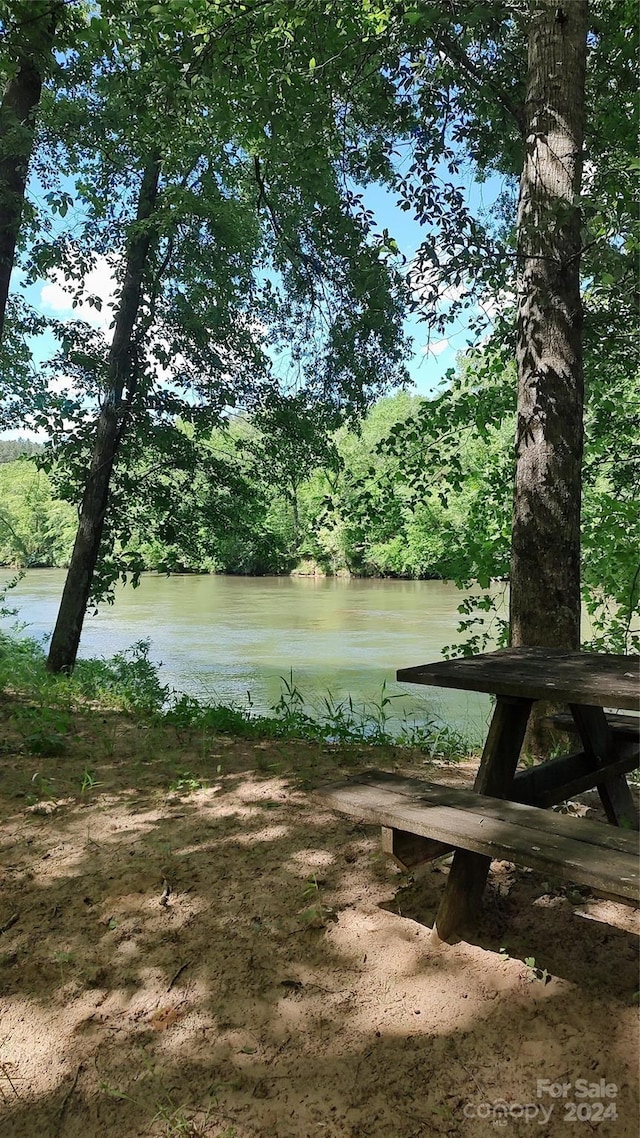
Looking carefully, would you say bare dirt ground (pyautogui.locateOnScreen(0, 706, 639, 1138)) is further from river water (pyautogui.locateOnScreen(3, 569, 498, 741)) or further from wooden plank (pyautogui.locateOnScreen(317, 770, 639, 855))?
river water (pyautogui.locateOnScreen(3, 569, 498, 741))

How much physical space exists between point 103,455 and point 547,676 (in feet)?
22.4

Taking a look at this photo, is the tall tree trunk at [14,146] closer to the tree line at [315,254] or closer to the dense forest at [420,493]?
the tree line at [315,254]

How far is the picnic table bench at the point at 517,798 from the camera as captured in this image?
161 centimetres

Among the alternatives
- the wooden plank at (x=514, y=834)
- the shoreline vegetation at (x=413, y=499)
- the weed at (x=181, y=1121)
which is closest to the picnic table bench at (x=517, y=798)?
the wooden plank at (x=514, y=834)

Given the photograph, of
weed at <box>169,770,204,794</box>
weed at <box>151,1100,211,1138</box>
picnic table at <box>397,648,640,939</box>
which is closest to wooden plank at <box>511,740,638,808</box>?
picnic table at <box>397,648,640,939</box>

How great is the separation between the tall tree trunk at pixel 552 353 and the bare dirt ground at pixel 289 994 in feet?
5.16

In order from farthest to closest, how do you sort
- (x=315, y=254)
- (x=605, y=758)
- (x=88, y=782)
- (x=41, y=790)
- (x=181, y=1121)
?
(x=315, y=254), (x=88, y=782), (x=41, y=790), (x=605, y=758), (x=181, y=1121)

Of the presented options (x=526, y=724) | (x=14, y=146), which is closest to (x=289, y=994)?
(x=526, y=724)

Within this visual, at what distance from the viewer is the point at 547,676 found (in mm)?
2062

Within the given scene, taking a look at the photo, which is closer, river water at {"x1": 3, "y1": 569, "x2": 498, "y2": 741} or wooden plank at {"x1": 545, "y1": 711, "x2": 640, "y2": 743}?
wooden plank at {"x1": 545, "y1": 711, "x2": 640, "y2": 743}

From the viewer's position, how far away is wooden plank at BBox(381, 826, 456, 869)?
1930 mm

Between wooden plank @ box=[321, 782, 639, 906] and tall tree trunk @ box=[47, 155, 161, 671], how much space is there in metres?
6.53

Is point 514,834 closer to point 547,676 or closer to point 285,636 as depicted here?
point 547,676

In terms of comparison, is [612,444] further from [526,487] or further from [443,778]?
[443,778]
